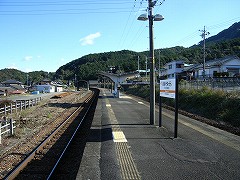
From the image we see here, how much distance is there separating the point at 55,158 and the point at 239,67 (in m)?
51.7

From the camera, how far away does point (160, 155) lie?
738 centimetres

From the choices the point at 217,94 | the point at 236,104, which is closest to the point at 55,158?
the point at 236,104

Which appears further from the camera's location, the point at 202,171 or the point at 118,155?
the point at 118,155

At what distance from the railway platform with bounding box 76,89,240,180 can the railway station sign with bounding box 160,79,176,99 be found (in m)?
1.51

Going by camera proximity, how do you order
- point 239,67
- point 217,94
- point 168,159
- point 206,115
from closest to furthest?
point 168,159 < point 206,115 < point 217,94 < point 239,67

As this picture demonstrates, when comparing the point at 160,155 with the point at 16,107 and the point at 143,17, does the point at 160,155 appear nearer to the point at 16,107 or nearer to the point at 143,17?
the point at 143,17

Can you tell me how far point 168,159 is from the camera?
7008 millimetres

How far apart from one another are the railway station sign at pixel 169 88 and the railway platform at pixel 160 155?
1514 mm

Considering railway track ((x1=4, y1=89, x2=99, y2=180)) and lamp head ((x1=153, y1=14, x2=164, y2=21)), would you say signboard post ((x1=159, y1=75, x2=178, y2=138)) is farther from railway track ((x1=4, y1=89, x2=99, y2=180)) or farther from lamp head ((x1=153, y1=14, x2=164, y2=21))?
railway track ((x1=4, y1=89, x2=99, y2=180))

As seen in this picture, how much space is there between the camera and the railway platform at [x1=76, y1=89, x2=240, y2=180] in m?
5.98

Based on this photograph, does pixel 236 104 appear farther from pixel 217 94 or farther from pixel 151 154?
pixel 151 154

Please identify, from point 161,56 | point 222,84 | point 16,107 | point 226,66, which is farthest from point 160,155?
point 161,56

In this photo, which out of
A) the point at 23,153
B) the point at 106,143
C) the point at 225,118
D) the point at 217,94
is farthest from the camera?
the point at 217,94

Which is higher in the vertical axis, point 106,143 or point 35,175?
point 106,143
